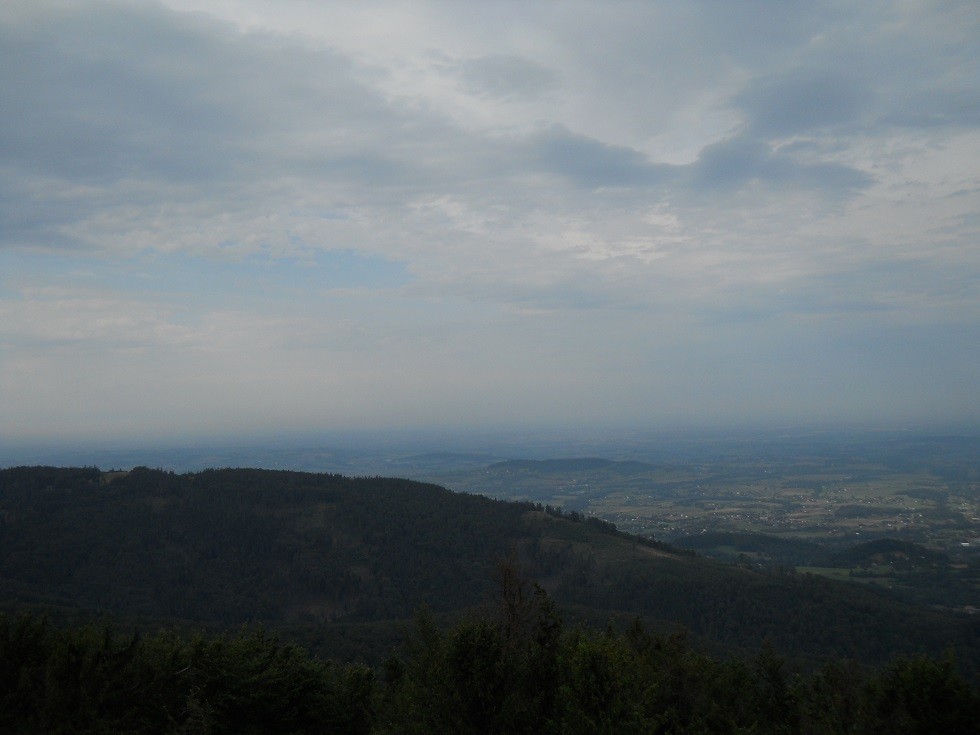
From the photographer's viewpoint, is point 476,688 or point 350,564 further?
point 350,564

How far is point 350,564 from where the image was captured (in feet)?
262

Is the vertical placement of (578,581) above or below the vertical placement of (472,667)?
below

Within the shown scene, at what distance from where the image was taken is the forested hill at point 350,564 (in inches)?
2135

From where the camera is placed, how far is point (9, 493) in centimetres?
8225

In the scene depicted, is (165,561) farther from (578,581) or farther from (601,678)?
(601,678)

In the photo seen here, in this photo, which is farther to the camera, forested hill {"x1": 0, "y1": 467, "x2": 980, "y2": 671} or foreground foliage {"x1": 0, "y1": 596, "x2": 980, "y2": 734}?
forested hill {"x1": 0, "y1": 467, "x2": 980, "y2": 671}

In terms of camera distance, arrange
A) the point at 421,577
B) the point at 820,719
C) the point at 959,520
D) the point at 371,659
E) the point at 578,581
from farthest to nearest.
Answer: the point at 959,520, the point at 421,577, the point at 578,581, the point at 371,659, the point at 820,719

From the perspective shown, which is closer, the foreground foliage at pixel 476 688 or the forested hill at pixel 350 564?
the foreground foliage at pixel 476 688

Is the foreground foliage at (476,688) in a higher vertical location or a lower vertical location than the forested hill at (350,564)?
higher

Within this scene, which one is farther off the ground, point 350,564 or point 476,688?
point 476,688

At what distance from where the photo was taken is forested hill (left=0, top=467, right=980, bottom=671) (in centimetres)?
5422

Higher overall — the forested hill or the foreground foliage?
the foreground foliage

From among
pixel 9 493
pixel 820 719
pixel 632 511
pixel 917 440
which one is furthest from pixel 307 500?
pixel 917 440

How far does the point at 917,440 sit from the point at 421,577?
178 metres
